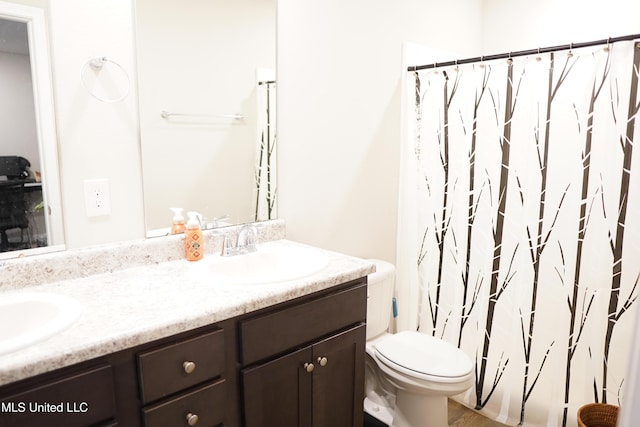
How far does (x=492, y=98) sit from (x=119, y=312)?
1.78 meters

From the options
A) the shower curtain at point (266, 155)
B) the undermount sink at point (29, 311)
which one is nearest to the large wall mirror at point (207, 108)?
the shower curtain at point (266, 155)

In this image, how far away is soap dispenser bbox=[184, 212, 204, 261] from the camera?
4.99 feet

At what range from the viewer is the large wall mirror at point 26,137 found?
1.21 metres

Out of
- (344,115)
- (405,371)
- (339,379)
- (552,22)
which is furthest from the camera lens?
(552,22)

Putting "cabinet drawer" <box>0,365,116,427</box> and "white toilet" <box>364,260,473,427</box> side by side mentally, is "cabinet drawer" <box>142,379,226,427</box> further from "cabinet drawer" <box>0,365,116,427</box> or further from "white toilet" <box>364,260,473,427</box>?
"white toilet" <box>364,260,473,427</box>

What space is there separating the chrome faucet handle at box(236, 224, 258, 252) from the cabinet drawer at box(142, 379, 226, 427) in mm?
606

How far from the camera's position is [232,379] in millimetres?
1178

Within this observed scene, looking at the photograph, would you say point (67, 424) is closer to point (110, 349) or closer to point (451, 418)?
point (110, 349)

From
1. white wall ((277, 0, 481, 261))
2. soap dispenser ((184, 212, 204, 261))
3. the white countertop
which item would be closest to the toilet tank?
white wall ((277, 0, 481, 261))

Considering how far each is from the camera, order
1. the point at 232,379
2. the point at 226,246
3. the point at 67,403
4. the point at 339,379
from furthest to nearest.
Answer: the point at 226,246
the point at 339,379
the point at 232,379
the point at 67,403

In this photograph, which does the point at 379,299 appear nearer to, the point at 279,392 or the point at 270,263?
the point at 270,263

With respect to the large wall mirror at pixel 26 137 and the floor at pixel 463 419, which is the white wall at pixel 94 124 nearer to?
the large wall mirror at pixel 26 137

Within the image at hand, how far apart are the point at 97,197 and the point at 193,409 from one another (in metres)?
0.74

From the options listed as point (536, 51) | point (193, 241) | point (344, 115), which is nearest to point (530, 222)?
point (536, 51)
